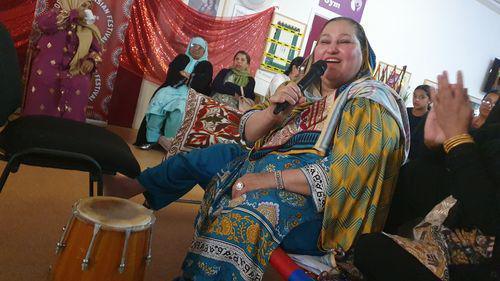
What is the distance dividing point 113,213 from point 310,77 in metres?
0.90

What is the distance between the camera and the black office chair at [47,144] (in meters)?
1.47

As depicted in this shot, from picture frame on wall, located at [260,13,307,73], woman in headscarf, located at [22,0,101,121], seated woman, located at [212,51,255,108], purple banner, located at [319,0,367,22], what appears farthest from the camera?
purple banner, located at [319,0,367,22]

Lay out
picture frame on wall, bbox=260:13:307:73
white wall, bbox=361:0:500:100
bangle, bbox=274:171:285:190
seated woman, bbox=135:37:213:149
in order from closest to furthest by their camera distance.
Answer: bangle, bbox=274:171:285:190
seated woman, bbox=135:37:213:149
picture frame on wall, bbox=260:13:307:73
white wall, bbox=361:0:500:100

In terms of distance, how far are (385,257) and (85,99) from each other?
3.52 m

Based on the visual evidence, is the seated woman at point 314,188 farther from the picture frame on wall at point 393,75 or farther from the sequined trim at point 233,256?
the picture frame on wall at point 393,75

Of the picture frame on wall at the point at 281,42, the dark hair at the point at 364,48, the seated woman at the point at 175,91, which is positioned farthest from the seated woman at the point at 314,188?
the picture frame on wall at the point at 281,42

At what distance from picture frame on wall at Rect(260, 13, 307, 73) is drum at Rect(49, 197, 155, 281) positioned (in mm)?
4552

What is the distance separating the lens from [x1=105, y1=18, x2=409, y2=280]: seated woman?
1.23 meters

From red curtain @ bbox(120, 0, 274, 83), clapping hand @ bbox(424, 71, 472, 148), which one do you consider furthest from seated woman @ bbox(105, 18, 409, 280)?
red curtain @ bbox(120, 0, 274, 83)

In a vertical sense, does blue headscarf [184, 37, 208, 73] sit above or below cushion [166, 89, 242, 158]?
above

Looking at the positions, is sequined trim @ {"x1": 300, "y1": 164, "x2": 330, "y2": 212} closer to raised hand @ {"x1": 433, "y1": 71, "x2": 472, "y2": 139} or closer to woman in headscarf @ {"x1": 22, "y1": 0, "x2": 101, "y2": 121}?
raised hand @ {"x1": 433, "y1": 71, "x2": 472, "y2": 139}

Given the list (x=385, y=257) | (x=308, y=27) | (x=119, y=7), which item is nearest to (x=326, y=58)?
(x=385, y=257)

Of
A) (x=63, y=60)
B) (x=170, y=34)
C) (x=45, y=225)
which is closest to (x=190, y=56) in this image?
(x=170, y=34)

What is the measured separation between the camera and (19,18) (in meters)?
3.74
